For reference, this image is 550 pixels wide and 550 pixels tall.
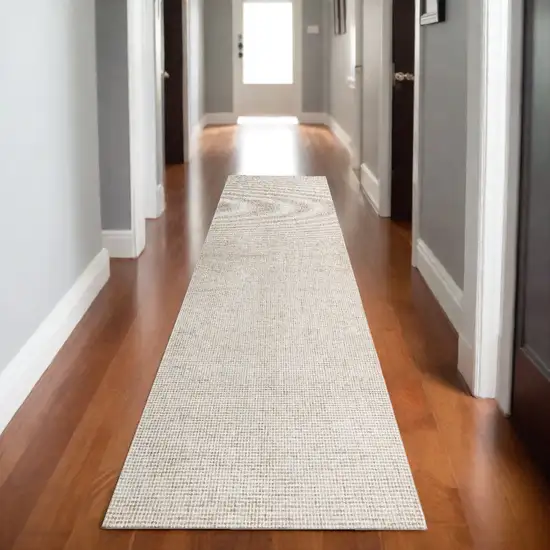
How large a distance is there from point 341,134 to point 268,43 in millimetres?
4359

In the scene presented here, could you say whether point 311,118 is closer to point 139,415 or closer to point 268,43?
point 268,43

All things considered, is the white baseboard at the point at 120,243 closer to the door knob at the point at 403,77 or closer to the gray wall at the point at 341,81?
the door knob at the point at 403,77

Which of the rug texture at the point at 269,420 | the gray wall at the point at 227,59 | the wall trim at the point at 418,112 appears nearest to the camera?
the rug texture at the point at 269,420

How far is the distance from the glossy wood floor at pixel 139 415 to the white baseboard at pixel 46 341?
40 mm

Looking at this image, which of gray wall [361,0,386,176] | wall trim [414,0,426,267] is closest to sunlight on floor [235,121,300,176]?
gray wall [361,0,386,176]

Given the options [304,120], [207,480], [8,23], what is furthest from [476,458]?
[304,120]

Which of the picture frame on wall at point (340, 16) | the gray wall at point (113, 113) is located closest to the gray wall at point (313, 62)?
the picture frame on wall at point (340, 16)

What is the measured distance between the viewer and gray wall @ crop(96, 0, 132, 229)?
4.65 m

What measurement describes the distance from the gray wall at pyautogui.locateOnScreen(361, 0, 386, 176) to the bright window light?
25.9ft

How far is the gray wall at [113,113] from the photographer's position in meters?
4.65

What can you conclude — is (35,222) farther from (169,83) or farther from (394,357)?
(169,83)

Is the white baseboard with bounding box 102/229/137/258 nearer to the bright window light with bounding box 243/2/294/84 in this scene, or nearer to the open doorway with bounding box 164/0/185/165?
the open doorway with bounding box 164/0/185/165

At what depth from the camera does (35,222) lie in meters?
3.04

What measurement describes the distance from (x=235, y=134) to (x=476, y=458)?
403 inches
